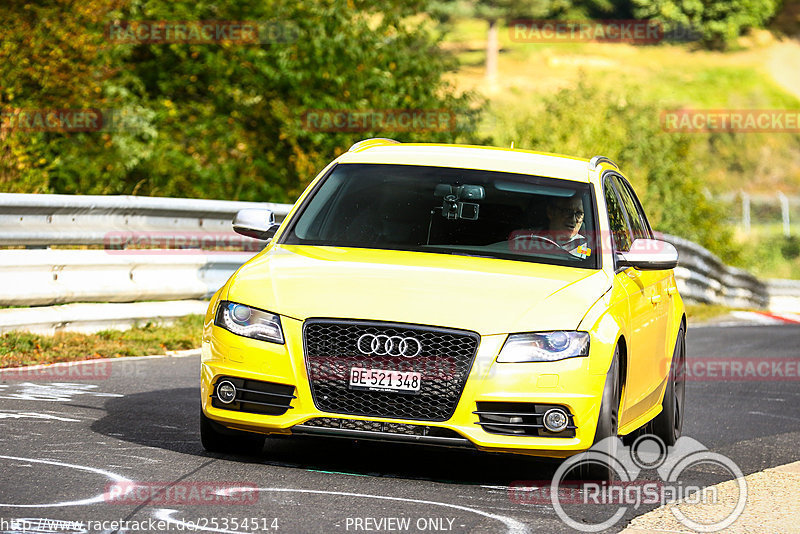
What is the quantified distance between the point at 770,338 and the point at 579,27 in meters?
78.2

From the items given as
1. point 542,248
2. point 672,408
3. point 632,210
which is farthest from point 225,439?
point 632,210

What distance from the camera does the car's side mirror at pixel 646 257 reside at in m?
7.67

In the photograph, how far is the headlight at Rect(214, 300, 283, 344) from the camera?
22.2 ft

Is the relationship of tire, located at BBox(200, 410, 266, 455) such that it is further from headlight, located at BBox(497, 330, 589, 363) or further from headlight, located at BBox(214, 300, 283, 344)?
headlight, located at BBox(497, 330, 589, 363)

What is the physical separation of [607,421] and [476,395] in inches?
28.1

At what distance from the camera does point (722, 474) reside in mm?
7652

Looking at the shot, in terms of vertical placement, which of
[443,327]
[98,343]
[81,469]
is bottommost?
[98,343]

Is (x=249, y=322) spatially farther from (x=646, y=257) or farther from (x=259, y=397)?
(x=646, y=257)

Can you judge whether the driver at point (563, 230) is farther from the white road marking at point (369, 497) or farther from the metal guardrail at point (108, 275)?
the metal guardrail at point (108, 275)

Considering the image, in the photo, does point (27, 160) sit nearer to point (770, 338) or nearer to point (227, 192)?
point (227, 192)

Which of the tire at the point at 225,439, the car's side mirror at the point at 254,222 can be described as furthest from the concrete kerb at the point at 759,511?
the car's side mirror at the point at 254,222

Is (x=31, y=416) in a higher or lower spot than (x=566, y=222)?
lower

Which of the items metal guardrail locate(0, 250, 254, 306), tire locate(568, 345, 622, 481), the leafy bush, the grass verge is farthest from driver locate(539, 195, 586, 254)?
the leafy bush

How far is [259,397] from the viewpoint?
267 inches
